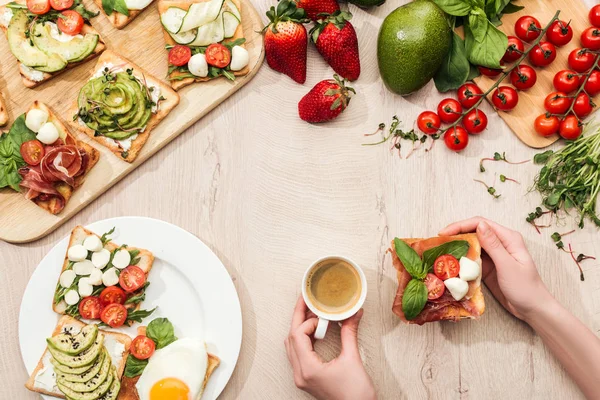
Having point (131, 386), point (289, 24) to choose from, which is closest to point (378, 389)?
point (131, 386)

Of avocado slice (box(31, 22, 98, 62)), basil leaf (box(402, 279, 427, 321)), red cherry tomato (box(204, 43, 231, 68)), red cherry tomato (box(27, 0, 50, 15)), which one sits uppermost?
red cherry tomato (box(27, 0, 50, 15))

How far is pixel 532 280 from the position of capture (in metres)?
2.46

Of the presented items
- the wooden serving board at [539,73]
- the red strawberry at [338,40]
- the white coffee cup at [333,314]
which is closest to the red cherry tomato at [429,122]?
the wooden serving board at [539,73]

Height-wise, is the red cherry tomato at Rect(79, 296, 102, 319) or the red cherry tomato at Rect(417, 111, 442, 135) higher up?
the red cherry tomato at Rect(417, 111, 442, 135)

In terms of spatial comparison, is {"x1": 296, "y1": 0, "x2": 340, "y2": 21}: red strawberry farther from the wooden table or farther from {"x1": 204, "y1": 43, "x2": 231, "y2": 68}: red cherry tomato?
{"x1": 204, "y1": 43, "x2": 231, "y2": 68}: red cherry tomato

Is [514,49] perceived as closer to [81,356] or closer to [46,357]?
[81,356]

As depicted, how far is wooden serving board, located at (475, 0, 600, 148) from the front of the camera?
8.63 feet

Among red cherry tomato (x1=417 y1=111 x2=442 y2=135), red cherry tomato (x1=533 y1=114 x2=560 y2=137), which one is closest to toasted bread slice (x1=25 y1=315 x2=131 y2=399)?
red cherry tomato (x1=417 y1=111 x2=442 y2=135)

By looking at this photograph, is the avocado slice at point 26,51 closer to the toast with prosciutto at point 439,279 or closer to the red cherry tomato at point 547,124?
the toast with prosciutto at point 439,279

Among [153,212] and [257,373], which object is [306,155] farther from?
[257,373]

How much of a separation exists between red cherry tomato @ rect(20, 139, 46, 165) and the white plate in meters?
0.37

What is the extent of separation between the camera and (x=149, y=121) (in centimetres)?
254

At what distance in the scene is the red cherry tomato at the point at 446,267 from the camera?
233 cm

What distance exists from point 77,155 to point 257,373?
128 cm
